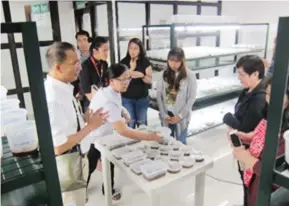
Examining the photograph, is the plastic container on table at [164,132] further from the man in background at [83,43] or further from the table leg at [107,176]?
the man in background at [83,43]

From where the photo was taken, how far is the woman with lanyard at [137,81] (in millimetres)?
2883

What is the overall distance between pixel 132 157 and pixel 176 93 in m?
1.27

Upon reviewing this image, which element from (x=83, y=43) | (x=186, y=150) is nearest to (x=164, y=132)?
(x=186, y=150)

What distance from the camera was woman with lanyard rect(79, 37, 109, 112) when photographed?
2734 millimetres

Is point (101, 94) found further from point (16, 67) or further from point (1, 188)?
point (16, 67)

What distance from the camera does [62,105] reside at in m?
1.56

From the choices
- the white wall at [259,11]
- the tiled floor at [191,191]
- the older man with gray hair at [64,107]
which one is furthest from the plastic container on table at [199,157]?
the white wall at [259,11]

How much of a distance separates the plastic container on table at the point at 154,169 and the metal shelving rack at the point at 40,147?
620 mm

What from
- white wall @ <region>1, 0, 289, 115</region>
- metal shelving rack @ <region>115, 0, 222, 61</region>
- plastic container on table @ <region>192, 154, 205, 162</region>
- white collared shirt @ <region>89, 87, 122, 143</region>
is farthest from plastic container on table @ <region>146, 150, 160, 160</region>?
metal shelving rack @ <region>115, 0, 222, 61</region>

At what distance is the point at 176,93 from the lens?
2.73 meters

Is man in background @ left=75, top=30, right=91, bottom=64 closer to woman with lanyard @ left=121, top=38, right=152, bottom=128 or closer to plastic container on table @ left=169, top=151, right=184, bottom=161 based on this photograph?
woman with lanyard @ left=121, top=38, right=152, bottom=128

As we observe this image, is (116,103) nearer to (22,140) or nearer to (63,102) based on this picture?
(63,102)

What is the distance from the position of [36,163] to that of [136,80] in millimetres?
2093

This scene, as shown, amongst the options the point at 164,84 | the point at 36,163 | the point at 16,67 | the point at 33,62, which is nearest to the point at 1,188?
the point at 36,163
